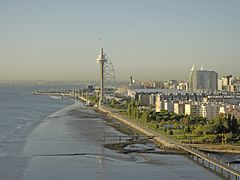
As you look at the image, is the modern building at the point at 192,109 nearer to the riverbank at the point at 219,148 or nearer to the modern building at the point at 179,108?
the modern building at the point at 179,108

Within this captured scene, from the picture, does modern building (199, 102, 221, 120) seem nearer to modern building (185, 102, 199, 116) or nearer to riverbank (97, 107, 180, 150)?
modern building (185, 102, 199, 116)

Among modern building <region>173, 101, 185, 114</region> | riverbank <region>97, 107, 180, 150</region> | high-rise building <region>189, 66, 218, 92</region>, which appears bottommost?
riverbank <region>97, 107, 180, 150</region>

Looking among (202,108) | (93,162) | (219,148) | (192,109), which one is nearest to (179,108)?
(192,109)

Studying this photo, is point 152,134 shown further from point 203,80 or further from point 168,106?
point 203,80

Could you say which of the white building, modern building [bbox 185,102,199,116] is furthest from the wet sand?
the white building

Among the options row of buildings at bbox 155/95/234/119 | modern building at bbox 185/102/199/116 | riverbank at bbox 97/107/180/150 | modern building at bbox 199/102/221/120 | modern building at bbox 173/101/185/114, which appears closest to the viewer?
riverbank at bbox 97/107/180/150

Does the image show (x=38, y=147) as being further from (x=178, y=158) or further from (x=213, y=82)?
(x=213, y=82)
